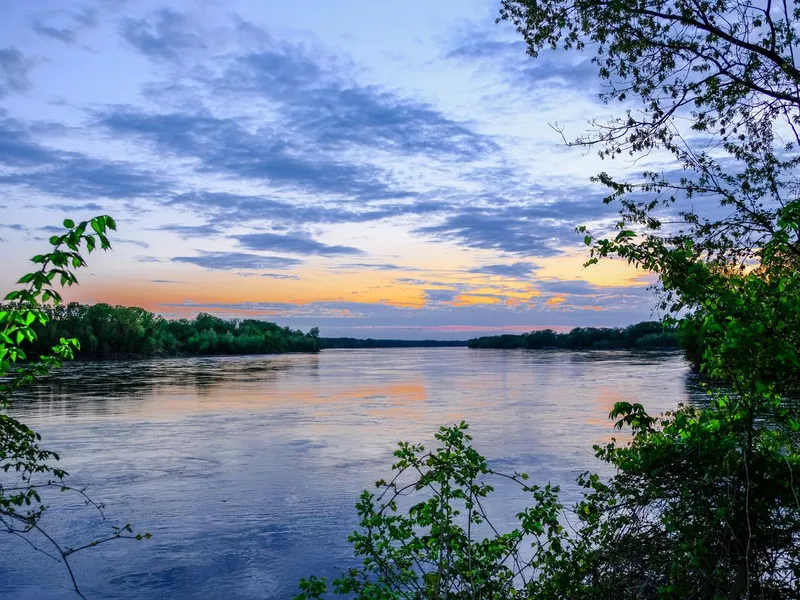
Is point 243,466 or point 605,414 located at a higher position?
point 243,466

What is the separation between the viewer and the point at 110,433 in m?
22.3

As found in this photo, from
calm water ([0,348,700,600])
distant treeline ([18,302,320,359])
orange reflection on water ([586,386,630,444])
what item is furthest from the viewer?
distant treeline ([18,302,320,359])

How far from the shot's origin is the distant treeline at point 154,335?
348 feet

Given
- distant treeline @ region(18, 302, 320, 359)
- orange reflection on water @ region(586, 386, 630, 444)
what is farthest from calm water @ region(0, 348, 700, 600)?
distant treeline @ region(18, 302, 320, 359)

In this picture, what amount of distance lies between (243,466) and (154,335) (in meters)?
118

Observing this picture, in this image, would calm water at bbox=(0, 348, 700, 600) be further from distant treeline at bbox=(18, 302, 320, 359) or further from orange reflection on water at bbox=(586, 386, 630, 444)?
distant treeline at bbox=(18, 302, 320, 359)

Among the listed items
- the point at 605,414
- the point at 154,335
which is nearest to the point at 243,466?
the point at 605,414

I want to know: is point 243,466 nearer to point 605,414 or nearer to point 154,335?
point 605,414

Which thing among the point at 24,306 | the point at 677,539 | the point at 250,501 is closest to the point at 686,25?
the point at 677,539

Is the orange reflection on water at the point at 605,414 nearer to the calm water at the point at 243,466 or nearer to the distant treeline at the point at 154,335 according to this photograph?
the calm water at the point at 243,466

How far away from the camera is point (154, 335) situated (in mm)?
126250

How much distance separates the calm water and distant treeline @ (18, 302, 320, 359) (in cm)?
5112

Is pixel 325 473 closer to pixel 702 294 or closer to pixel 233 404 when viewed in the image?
pixel 702 294

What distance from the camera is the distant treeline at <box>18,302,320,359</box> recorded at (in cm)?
10594
